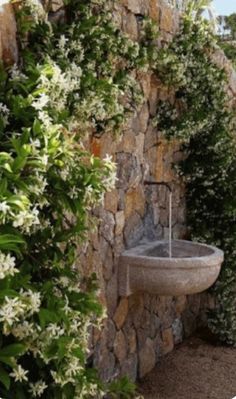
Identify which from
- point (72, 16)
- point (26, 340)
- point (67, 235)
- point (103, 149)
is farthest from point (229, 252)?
point (26, 340)

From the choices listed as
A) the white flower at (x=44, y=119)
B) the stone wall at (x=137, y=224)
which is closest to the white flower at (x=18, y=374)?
the white flower at (x=44, y=119)

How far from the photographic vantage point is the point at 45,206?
202cm

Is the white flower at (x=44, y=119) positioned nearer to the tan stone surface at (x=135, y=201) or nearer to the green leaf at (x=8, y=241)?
the green leaf at (x=8, y=241)

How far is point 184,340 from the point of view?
4.56m

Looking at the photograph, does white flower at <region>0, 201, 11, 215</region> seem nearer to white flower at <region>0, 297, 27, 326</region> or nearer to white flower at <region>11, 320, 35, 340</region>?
white flower at <region>0, 297, 27, 326</region>

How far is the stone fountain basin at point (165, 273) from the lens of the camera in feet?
10.8

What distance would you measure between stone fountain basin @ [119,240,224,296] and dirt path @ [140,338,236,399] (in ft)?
2.22

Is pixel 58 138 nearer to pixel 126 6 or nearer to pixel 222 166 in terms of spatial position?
pixel 126 6

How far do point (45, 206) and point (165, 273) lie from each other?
1.44 m

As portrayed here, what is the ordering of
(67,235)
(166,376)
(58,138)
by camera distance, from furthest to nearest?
(166,376) < (67,235) < (58,138)

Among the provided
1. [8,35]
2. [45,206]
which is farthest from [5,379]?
[8,35]

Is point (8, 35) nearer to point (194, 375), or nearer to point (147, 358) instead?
point (147, 358)

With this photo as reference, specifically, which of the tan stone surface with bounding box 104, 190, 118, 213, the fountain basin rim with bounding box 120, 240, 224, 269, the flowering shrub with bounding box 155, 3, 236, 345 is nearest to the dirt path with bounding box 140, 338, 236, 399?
the flowering shrub with bounding box 155, 3, 236, 345

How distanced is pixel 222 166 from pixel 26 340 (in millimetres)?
2931
